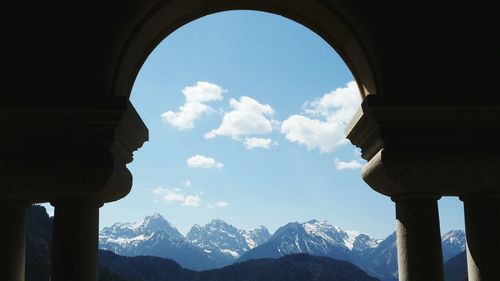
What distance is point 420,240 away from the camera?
15.9ft

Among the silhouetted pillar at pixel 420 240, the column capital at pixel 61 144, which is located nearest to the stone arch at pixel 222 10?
the column capital at pixel 61 144

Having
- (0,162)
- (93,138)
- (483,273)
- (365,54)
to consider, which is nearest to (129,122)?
(93,138)

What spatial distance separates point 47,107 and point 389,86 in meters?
2.82

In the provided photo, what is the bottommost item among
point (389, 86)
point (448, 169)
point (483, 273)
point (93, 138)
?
point (483, 273)

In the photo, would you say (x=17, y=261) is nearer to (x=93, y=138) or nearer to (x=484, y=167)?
(x=93, y=138)

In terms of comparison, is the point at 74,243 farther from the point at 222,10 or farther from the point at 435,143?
the point at 435,143

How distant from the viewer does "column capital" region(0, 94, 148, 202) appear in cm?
464

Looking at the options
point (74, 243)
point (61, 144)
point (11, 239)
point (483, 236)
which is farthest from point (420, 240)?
point (11, 239)

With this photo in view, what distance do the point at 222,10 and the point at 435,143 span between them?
2.57m

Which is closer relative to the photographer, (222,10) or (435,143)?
(435,143)

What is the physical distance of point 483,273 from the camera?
4805 millimetres

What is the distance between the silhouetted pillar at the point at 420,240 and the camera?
4.80 meters

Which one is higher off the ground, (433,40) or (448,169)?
(433,40)

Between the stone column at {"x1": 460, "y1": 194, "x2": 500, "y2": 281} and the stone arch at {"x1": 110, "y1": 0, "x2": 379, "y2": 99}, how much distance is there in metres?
1.32
